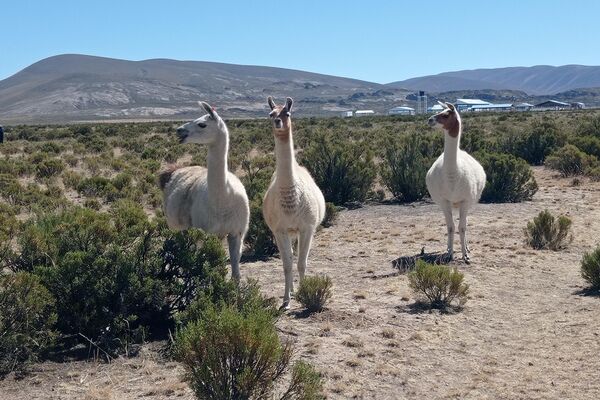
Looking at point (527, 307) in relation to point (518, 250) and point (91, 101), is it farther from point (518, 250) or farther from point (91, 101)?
point (91, 101)

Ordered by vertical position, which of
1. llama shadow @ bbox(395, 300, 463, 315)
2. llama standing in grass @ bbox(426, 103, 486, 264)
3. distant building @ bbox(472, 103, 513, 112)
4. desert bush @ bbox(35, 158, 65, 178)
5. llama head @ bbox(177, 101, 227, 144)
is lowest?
distant building @ bbox(472, 103, 513, 112)

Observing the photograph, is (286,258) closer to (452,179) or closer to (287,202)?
(287,202)

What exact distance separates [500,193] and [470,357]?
1024cm

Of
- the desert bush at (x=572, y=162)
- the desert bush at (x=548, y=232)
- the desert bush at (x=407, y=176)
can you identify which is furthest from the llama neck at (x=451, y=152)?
the desert bush at (x=572, y=162)

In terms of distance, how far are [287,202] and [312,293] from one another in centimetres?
98

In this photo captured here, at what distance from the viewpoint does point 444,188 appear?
10.5m

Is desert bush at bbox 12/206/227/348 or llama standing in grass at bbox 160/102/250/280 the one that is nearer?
desert bush at bbox 12/206/227/348

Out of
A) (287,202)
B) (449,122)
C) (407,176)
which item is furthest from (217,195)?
(407,176)

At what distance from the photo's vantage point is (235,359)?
4.78m

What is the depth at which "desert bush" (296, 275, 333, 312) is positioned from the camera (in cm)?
760

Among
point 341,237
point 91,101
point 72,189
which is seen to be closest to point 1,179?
point 72,189

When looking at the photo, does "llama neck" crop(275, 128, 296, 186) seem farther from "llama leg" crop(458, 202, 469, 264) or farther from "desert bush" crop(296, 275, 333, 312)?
"llama leg" crop(458, 202, 469, 264)

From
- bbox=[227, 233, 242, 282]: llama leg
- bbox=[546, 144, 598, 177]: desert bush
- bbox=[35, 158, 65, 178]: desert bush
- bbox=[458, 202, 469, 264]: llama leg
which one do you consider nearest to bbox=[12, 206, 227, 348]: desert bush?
bbox=[227, 233, 242, 282]: llama leg

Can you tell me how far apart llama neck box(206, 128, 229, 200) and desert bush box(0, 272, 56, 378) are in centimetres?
220
